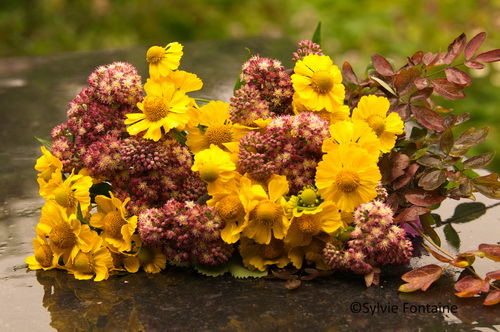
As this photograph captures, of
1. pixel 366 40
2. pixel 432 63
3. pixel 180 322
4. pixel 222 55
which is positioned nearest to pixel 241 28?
pixel 366 40

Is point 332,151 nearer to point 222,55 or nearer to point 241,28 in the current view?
point 222,55

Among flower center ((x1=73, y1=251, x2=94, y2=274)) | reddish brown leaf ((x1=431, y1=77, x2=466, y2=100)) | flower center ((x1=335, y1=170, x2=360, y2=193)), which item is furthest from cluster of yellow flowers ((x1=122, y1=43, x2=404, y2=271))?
flower center ((x1=73, y1=251, x2=94, y2=274))

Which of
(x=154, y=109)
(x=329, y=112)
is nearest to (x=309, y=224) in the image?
(x=329, y=112)

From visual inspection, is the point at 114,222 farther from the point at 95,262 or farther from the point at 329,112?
the point at 329,112

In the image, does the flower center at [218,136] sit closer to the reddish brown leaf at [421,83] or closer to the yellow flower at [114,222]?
the yellow flower at [114,222]

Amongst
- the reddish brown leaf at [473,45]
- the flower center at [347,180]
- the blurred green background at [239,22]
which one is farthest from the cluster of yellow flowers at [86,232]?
the blurred green background at [239,22]

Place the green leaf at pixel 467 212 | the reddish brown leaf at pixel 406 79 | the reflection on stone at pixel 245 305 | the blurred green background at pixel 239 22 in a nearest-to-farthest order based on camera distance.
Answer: the reflection on stone at pixel 245 305, the reddish brown leaf at pixel 406 79, the green leaf at pixel 467 212, the blurred green background at pixel 239 22
